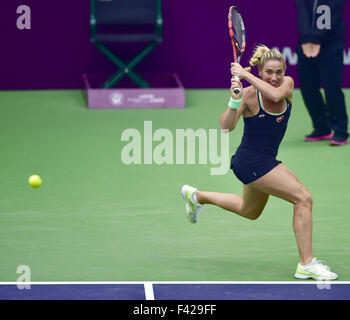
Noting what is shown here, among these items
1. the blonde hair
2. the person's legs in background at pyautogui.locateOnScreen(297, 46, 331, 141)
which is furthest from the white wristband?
the person's legs in background at pyautogui.locateOnScreen(297, 46, 331, 141)

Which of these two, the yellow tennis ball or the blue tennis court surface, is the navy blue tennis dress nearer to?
the blue tennis court surface

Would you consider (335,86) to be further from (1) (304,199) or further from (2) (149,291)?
(2) (149,291)

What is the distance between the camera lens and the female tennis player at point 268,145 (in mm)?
7059

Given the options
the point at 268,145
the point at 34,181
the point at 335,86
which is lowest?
the point at 34,181

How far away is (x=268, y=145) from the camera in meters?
7.29

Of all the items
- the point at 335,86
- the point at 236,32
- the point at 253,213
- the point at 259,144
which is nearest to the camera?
the point at 259,144

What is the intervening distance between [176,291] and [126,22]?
26.6ft

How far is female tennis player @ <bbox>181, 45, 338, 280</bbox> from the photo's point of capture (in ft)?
23.2

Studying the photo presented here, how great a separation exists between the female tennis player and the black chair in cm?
686

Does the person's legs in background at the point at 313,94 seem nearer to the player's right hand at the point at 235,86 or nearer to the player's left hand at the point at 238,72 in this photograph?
the player's left hand at the point at 238,72

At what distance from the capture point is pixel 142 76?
15180mm

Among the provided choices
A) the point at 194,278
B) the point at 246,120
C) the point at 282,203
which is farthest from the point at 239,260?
A: the point at 282,203

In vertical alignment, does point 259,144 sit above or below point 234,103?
below

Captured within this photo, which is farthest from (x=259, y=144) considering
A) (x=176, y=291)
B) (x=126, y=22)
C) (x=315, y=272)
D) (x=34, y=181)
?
(x=126, y=22)
